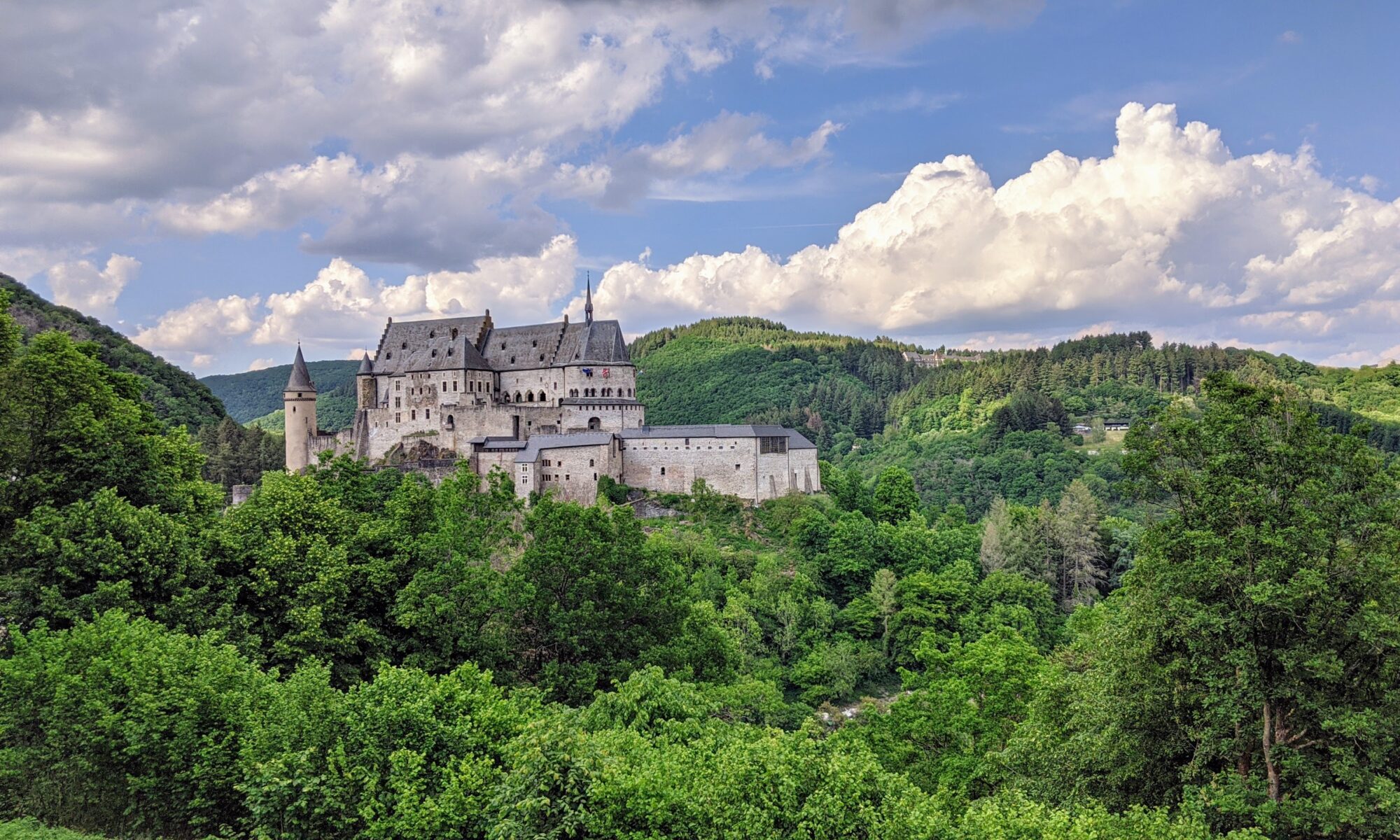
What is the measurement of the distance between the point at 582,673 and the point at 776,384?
5853 inches

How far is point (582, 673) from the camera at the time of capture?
2541cm

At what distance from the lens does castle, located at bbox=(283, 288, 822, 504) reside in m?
64.8

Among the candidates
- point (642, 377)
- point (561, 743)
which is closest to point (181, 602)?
point (561, 743)

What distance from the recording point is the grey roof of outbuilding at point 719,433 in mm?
65312

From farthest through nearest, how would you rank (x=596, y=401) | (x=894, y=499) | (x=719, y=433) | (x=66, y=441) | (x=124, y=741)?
1. (x=894, y=499)
2. (x=596, y=401)
3. (x=719, y=433)
4. (x=66, y=441)
5. (x=124, y=741)

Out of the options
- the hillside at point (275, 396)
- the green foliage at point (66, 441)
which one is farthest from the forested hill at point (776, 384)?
the green foliage at point (66, 441)

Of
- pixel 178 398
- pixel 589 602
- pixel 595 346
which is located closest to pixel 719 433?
pixel 595 346

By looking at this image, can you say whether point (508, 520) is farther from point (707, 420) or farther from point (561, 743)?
point (707, 420)

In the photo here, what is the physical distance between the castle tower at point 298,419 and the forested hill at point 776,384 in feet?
259

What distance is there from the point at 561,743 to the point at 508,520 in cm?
2109

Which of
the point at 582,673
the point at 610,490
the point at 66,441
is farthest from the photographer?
the point at 610,490

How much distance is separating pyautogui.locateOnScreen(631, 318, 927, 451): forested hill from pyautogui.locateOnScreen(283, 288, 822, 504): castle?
69.9 m

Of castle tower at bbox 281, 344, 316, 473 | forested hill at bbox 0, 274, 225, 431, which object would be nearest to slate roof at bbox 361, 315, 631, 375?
castle tower at bbox 281, 344, 316, 473

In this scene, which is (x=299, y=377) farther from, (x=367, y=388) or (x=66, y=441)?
(x=66, y=441)
